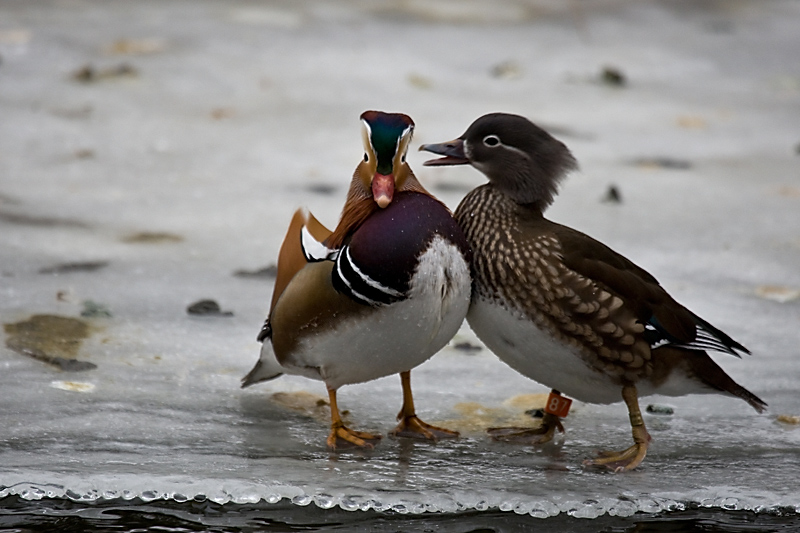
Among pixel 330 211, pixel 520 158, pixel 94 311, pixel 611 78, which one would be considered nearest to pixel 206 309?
pixel 94 311

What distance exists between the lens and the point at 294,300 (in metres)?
3.26

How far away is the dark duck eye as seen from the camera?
342 cm

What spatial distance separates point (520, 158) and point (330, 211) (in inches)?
82.3

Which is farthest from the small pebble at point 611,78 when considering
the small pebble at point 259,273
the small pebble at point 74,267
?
the small pebble at point 74,267

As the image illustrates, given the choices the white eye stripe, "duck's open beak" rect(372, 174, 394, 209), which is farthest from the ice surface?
the white eye stripe

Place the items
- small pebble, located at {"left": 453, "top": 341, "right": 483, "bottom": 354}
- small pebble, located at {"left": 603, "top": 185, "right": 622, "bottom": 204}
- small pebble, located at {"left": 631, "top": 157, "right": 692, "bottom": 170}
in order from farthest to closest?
small pebble, located at {"left": 631, "top": 157, "right": 692, "bottom": 170} → small pebble, located at {"left": 603, "top": 185, "right": 622, "bottom": 204} → small pebble, located at {"left": 453, "top": 341, "right": 483, "bottom": 354}

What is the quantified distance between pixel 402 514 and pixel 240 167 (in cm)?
348

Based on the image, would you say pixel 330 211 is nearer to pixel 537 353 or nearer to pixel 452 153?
pixel 452 153

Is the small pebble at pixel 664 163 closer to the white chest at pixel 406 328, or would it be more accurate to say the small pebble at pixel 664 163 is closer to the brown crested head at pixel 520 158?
the brown crested head at pixel 520 158

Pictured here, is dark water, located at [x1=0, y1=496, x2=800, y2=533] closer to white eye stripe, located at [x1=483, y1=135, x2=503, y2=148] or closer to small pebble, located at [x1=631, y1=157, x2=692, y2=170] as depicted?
white eye stripe, located at [x1=483, y1=135, x2=503, y2=148]

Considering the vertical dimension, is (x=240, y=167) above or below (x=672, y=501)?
above

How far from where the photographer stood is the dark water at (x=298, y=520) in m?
2.75

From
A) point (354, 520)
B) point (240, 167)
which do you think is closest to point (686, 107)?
point (240, 167)

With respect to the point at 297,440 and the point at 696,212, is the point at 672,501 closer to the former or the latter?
the point at 297,440
